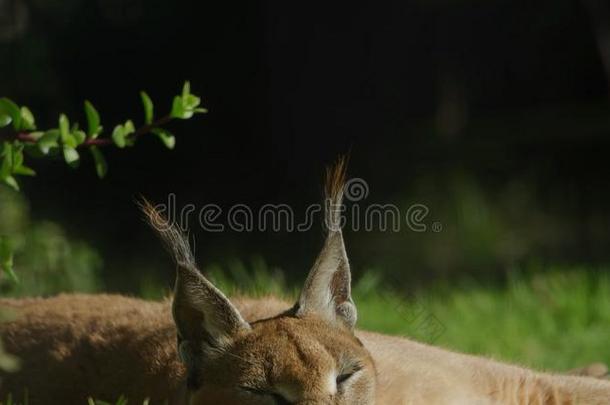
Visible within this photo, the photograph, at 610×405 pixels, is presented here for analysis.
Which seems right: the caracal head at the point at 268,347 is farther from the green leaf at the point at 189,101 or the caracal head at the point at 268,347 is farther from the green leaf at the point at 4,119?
the green leaf at the point at 4,119

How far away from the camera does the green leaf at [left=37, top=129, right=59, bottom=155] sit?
432cm

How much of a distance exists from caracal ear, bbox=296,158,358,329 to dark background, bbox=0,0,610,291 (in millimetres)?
7345

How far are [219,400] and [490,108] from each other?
9.69m

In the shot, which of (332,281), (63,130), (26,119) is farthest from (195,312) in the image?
(26,119)

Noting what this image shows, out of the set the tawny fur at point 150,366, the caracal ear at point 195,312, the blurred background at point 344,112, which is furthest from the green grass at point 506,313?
the blurred background at point 344,112

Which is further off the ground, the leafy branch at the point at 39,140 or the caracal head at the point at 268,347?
the leafy branch at the point at 39,140

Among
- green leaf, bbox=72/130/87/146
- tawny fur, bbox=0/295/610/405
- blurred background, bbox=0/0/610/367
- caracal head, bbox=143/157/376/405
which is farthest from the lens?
blurred background, bbox=0/0/610/367

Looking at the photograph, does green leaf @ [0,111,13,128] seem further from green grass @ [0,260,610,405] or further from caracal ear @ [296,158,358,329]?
green grass @ [0,260,610,405]

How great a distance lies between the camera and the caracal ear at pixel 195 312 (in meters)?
4.41

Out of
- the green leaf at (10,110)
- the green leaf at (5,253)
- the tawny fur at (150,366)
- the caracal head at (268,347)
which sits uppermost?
the green leaf at (10,110)

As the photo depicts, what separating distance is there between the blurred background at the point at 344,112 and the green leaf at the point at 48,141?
730 cm

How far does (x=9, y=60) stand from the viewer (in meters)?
11.3

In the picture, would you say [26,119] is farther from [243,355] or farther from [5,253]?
[243,355]

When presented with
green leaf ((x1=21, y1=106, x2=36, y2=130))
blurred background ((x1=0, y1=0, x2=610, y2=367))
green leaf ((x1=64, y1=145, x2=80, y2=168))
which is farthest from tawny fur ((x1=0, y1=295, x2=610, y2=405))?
blurred background ((x1=0, y1=0, x2=610, y2=367))
